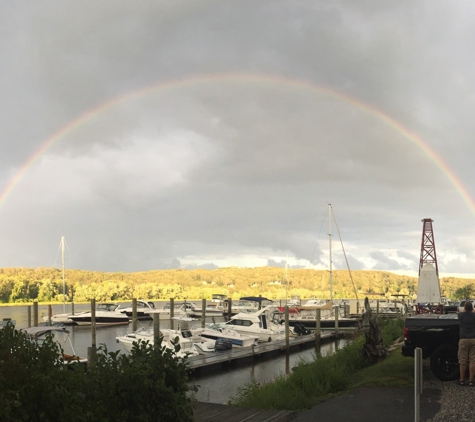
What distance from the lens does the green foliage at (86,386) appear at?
5.14m

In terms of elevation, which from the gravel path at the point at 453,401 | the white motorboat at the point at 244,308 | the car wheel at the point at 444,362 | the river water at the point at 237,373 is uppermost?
the car wheel at the point at 444,362

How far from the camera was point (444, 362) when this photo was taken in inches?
544

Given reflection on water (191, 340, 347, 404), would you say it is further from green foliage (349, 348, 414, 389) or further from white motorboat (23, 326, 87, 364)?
white motorboat (23, 326, 87, 364)

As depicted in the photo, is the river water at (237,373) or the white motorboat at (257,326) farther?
the white motorboat at (257,326)

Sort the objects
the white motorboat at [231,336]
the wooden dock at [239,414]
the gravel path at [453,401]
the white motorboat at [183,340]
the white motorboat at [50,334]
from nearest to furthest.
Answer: the white motorboat at [50,334] → the gravel path at [453,401] → the wooden dock at [239,414] → the white motorboat at [183,340] → the white motorboat at [231,336]

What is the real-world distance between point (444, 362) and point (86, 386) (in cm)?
1054

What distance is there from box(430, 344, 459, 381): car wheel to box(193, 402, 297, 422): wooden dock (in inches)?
182

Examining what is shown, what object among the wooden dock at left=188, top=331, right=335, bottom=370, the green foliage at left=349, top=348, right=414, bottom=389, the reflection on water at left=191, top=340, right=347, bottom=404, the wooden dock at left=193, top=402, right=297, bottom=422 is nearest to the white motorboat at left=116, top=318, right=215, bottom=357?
the wooden dock at left=188, top=331, right=335, bottom=370

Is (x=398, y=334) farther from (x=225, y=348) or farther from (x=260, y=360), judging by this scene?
(x=225, y=348)

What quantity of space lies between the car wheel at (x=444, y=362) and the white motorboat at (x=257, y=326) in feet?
88.9

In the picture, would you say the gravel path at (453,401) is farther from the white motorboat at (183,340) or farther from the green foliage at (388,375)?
the white motorboat at (183,340)

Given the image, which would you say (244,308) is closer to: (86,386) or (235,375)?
(235,375)

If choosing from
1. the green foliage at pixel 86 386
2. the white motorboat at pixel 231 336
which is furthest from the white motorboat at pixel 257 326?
the green foliage at pixel 86 386

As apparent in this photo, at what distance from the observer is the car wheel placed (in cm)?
1371
